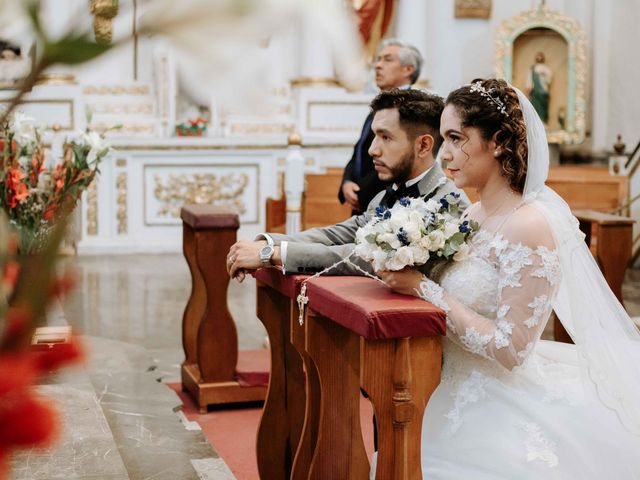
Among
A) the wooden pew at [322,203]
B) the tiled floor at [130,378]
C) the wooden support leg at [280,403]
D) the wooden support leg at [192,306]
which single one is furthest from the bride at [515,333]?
the wooden pew at [322,203]

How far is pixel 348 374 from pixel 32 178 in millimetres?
2601

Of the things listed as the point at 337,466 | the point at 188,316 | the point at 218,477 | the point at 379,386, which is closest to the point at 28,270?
the point at 379,386

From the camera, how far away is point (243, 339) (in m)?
6.79

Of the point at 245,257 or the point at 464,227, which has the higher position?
the point at 464,227

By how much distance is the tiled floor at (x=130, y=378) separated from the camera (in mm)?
2783

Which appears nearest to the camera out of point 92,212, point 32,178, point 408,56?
point 32,178

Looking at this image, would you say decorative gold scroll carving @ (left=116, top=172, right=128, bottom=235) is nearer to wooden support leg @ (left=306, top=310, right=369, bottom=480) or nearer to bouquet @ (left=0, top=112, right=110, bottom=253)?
bouquet @ (left=0, top=112, right=110, bottom=253)

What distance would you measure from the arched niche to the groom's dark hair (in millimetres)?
8579

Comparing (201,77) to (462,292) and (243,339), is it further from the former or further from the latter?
(243,339)

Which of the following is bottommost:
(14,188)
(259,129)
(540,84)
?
(14,188)

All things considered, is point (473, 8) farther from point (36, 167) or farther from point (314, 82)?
point (36, 167)

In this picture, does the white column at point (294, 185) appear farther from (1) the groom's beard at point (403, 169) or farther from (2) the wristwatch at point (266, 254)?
(2) the wristwatch at point (266, 254)

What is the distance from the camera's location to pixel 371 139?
5246 mm

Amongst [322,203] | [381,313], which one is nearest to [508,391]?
[381,313]
